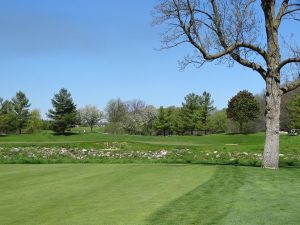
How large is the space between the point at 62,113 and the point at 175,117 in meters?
22.7

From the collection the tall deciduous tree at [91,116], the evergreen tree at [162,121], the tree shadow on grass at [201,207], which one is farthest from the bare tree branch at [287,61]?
the tall deciduous tree at [91,116]

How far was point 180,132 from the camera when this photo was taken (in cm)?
9338

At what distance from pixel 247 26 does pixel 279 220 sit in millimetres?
12740

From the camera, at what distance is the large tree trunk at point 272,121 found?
17.5 meters

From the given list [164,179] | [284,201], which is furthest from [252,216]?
[164,179]

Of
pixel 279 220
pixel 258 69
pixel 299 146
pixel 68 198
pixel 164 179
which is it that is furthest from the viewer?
pixel 299 146

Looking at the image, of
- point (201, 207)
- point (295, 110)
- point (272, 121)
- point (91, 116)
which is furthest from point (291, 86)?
point (91, 116)

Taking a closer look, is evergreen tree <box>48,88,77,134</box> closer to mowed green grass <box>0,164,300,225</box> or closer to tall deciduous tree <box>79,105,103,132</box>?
tall deciduous tree <box>79,105,103,132</box>

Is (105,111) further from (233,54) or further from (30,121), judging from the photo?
(233,54)

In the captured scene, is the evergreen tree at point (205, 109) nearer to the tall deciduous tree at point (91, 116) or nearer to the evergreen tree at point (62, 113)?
the evergreen tree at point (62, 113)

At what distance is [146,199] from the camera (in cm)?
877

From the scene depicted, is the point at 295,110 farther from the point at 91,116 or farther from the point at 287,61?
the point at 91,116

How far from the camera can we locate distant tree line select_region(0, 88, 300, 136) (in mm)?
76875

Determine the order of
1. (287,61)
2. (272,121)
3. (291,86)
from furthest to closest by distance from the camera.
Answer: (291,86), (272,121), (287,61)
